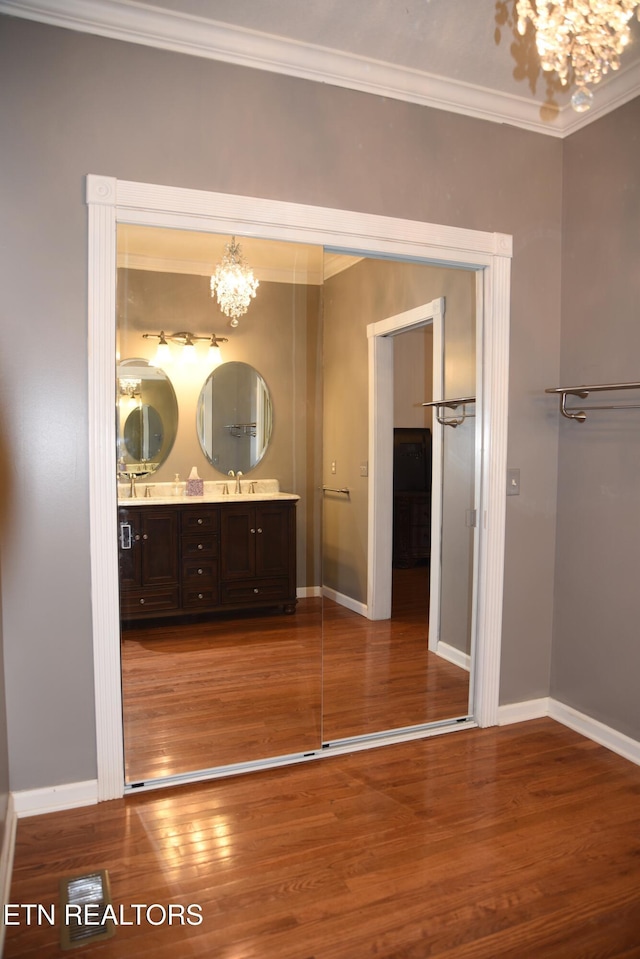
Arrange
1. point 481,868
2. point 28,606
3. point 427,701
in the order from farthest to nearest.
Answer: point 427,701 < point 28,606 < point 481,868

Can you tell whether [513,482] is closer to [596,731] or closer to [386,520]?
[596,731]

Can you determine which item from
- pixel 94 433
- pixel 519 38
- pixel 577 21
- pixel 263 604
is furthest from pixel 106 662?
pixel 519 38

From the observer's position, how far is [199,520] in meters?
2.79

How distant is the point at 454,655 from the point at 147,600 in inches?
66.5

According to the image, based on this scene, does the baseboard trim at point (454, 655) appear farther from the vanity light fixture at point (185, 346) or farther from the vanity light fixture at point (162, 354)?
the vanity light fixture at point (162, 354)

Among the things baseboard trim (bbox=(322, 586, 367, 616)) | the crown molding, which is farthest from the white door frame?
baseboard trim (bbox=(322, 586, 367, 616))

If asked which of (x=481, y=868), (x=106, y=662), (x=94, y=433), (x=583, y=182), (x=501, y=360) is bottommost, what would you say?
(x=481, y=868)

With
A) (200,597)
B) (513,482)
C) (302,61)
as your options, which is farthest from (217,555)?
(302,61)

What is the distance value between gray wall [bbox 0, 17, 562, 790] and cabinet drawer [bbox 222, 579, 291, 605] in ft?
2.03

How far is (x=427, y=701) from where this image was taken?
327cm

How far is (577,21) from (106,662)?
8.00 ft

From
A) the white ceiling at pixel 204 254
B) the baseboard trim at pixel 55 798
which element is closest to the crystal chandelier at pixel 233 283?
the white ceiling at pixel 204 254

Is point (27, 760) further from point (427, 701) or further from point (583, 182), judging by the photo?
point (583, 182)

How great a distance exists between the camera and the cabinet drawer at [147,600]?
2.54m
